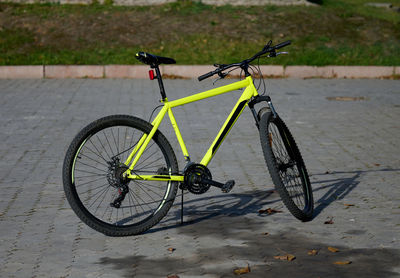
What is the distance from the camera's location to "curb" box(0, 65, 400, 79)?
53.0ft

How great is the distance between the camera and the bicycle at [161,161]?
5.48 metres

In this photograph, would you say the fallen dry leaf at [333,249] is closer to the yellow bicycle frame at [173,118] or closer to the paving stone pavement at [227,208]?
the paving stone pavement at [227,208]

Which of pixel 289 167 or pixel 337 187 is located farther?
pixel 337 187

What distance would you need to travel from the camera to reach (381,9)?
86.2 ft

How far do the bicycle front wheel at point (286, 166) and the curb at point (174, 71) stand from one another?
10.1 m

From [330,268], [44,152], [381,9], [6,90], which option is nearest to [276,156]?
[330,268]

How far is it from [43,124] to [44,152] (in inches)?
77.5

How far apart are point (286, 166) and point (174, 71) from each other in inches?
416

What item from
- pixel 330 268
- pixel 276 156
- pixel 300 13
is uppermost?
pixel 300 13

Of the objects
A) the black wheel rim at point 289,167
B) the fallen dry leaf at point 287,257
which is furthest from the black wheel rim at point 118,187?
the fallen dry leaf at point 287,257

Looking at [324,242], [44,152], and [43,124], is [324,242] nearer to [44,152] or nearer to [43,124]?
[44,152]

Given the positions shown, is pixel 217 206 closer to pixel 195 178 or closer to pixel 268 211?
pixel 268 211

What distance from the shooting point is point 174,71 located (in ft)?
53.6

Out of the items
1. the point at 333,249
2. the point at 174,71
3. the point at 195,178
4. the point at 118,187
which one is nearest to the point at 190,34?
the point at 174,71
